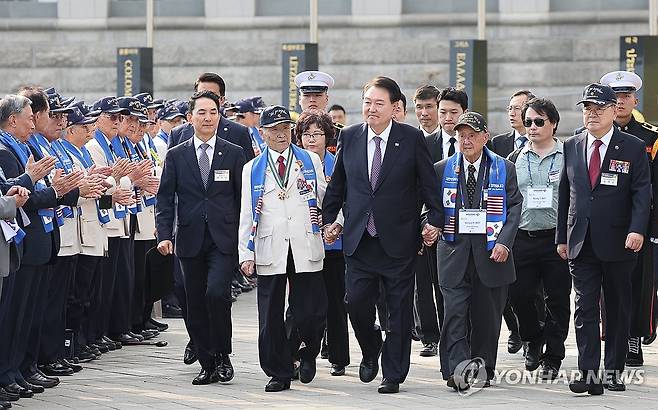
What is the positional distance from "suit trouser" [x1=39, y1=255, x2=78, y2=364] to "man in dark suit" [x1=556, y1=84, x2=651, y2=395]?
380 centimetres

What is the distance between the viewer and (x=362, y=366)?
11.1 m

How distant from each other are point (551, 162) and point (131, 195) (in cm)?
356

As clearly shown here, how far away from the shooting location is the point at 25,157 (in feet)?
34.1

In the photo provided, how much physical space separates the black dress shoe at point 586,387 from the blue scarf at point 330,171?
2048mm

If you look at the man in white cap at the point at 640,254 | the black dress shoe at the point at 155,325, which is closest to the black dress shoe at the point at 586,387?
the man in white cap at the point at 640,254

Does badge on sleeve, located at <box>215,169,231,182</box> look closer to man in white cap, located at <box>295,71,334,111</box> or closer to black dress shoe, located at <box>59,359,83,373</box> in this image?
man in white cap, located at <box>295,71,334,111</box>

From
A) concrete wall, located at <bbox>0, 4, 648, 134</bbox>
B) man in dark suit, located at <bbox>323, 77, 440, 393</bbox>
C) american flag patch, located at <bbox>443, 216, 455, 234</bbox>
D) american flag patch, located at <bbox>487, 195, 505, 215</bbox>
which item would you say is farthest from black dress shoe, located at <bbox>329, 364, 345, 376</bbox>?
concrete wall, located at <bbox>0, 4, 648, 134</bbox>

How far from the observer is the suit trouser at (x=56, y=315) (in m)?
11.5

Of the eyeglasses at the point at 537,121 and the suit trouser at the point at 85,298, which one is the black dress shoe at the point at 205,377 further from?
the eyeglasses at the point at 537,121

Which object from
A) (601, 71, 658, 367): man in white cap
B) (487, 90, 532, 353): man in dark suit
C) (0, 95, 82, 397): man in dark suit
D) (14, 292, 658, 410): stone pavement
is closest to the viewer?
(14, 292, 658, 410): stone pavement

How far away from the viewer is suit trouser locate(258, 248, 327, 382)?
10.9m

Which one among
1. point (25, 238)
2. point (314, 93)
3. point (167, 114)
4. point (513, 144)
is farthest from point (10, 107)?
point (167, 114)

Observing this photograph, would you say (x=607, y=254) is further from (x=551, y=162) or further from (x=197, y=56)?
(x=197, y=56)

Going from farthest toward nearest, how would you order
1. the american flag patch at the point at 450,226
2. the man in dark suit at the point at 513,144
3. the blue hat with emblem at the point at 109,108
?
1. the blue hat with emblem at the point at 109,108
2. the man in dark suit at the point at 513,144
3. the american flag patch at the point at 450,226
